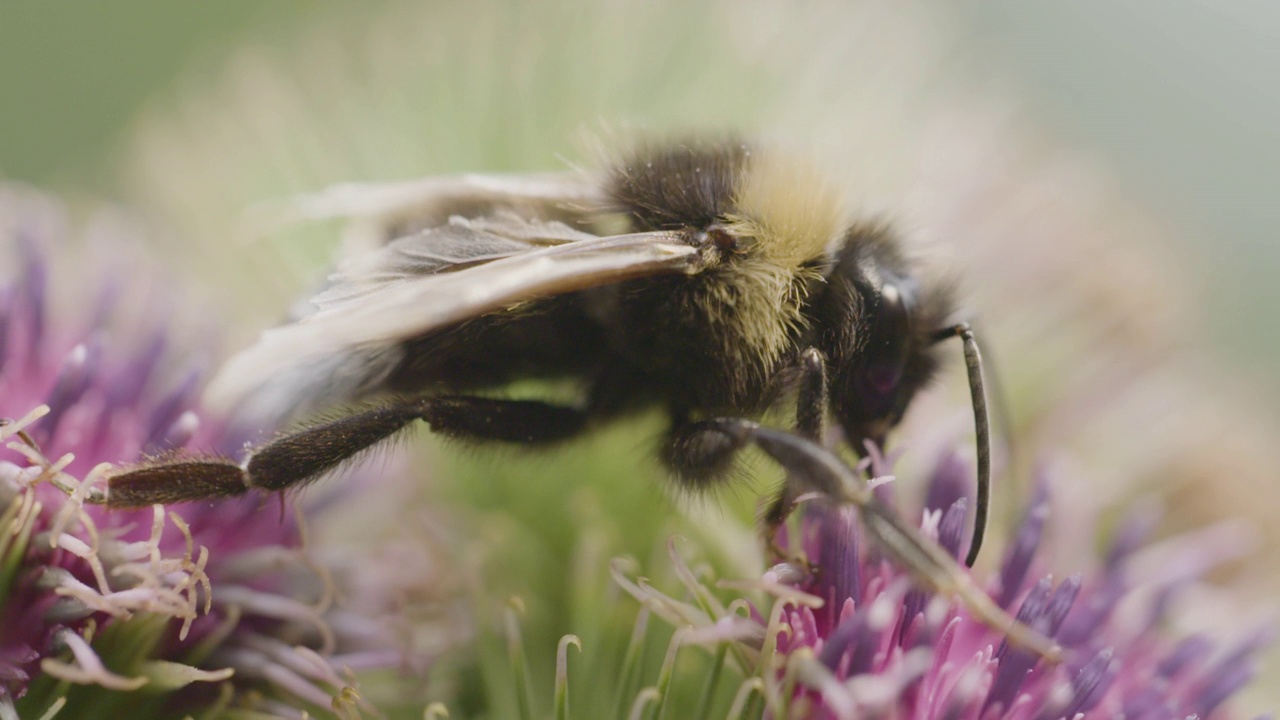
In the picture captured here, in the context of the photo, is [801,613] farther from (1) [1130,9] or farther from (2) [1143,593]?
(1) [1130,9]

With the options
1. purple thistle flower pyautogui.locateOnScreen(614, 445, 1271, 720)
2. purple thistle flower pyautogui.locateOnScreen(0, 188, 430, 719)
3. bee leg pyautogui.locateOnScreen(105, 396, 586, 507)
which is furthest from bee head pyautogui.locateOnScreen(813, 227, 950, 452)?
purple thistle flower pyautogui.locateOnScreen(0, 188, 430, 719)

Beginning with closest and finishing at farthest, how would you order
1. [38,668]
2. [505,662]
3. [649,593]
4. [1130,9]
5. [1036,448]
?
[38,668] → [649,593] → [505,662] → [1036,448] → [1130,9]

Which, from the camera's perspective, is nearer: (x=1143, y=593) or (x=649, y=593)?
(x=649, y=593)

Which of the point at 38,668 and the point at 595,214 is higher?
the point at 595,214

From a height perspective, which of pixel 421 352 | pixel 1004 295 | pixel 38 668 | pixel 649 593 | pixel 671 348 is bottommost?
pixel 38 668

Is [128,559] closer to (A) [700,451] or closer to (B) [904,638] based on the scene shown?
(A) [700,451]

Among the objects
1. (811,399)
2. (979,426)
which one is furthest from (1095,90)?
(811,399)

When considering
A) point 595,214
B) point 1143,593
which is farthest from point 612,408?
point 1143,593

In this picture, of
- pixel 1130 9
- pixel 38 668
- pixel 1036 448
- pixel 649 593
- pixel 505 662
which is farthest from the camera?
pixel 1130 9
